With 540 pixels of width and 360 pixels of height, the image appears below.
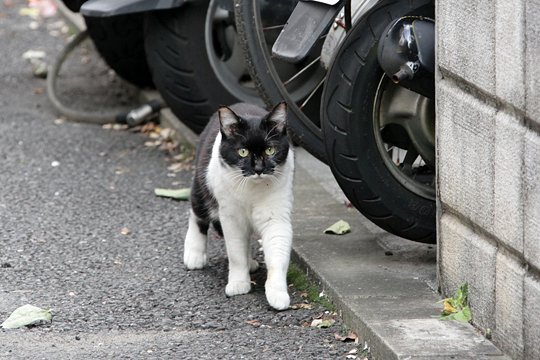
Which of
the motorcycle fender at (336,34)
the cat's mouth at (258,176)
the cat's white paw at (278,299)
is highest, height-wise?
the motorcycle fender at (336,34)

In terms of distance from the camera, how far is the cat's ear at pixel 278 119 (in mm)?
4984

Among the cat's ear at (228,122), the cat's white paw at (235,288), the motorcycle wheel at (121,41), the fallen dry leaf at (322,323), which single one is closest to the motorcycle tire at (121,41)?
the motorcycle wheel at (121,41)

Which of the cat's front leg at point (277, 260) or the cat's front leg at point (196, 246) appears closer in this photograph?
the cat's front leg at point (277, 260)

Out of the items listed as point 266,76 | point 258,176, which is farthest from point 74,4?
point 258,176

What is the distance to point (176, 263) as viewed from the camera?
5668 millimetres

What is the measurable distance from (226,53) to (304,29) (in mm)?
2341

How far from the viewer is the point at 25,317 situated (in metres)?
4.85

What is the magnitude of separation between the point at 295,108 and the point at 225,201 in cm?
71

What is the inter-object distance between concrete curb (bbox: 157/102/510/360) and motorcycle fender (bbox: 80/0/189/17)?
1.41m

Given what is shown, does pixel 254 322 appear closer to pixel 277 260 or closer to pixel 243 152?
pixel 277 260

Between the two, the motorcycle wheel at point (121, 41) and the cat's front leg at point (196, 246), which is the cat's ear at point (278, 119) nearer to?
the cat's front leg at point (196, 246)

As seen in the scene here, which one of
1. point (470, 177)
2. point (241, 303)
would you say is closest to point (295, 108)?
point (241, 303)

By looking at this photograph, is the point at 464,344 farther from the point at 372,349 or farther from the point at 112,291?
the point at 112,291

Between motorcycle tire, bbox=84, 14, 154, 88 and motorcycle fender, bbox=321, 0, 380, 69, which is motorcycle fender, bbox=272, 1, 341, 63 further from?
motorcycle tire, bbox=84, 14, 154, 88
